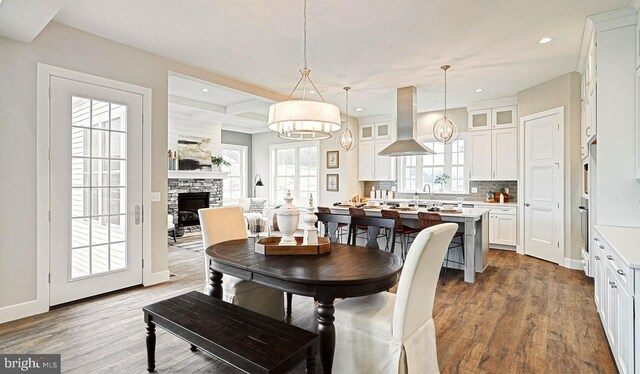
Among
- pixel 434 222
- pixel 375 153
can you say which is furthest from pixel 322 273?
pixel 375 153

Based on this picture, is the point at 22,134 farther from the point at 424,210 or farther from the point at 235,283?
the point at 424,210

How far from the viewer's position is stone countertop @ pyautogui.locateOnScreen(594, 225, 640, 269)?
1832 mm

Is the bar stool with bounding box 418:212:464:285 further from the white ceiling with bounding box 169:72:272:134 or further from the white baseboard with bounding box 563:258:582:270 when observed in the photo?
the white ceiling with bounding box 169:72:272:134

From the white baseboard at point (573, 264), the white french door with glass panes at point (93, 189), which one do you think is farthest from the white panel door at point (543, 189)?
the white french door with glass panes at point (93, 189)

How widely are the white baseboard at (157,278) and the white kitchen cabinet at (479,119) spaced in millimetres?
5946

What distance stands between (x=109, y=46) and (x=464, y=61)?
4245 mm

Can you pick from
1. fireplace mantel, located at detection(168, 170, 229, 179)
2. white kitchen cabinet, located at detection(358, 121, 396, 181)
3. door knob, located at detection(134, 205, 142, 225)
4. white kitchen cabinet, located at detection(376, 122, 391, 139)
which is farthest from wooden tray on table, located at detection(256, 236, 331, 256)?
fireplace mantel, located at detection(168, 170, 229, 179)

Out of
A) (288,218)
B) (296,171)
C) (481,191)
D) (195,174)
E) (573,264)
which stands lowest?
(573,264)

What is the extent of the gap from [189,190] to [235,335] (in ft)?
21.9

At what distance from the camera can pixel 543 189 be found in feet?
17.0

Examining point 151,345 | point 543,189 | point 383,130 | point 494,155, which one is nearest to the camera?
point 151,345

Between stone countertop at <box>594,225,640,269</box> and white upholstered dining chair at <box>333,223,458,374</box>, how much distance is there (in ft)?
3.13

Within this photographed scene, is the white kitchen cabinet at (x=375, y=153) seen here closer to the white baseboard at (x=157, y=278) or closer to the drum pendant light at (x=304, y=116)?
the drum pendant light at (x=304, y=116)

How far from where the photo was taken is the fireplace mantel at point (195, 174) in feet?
24.2
